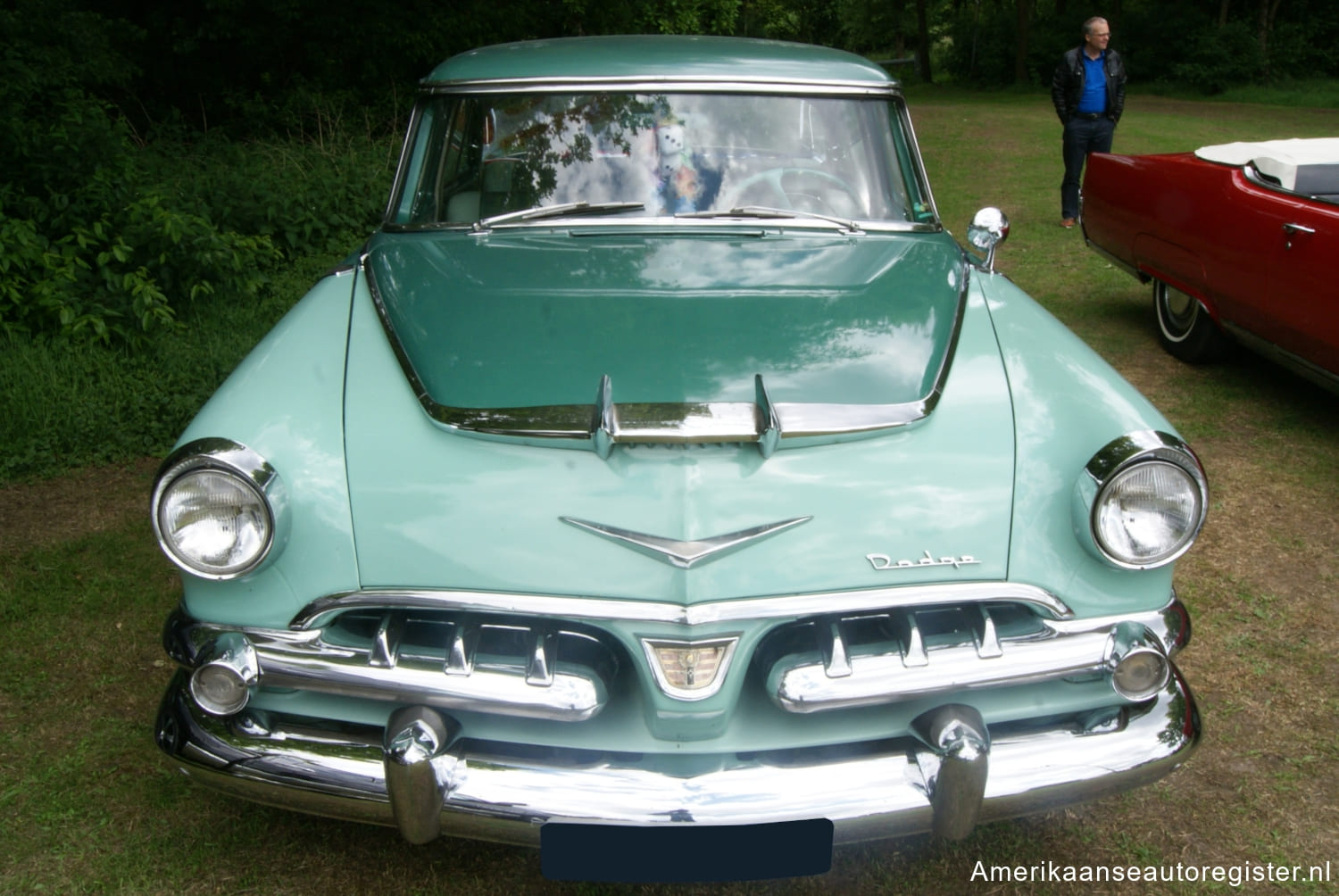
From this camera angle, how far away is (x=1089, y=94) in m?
8.39

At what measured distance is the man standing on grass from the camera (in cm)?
833

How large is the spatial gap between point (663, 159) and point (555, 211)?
33 centimetres

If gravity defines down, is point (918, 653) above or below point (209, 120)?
above

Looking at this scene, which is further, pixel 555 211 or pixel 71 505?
pixel 71 505

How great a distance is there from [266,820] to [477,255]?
1.41m

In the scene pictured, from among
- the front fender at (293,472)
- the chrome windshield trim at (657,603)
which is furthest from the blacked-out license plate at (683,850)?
the front fender at (293,472)

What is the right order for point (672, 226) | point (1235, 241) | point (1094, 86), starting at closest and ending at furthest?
point (672, 226) → point (1235, 241) → point (1094, 86)

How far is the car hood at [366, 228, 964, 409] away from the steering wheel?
0.17 m

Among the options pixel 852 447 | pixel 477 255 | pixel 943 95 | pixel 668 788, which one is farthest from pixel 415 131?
pixel 943 95

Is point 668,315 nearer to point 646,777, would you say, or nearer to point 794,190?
point 794,190

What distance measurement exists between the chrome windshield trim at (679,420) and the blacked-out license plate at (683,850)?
0.64m

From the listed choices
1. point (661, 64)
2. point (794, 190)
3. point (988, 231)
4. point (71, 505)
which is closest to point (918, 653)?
point (794, 190)

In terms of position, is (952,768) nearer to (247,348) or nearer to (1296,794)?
(1296,794)

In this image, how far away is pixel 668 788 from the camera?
190 cm
